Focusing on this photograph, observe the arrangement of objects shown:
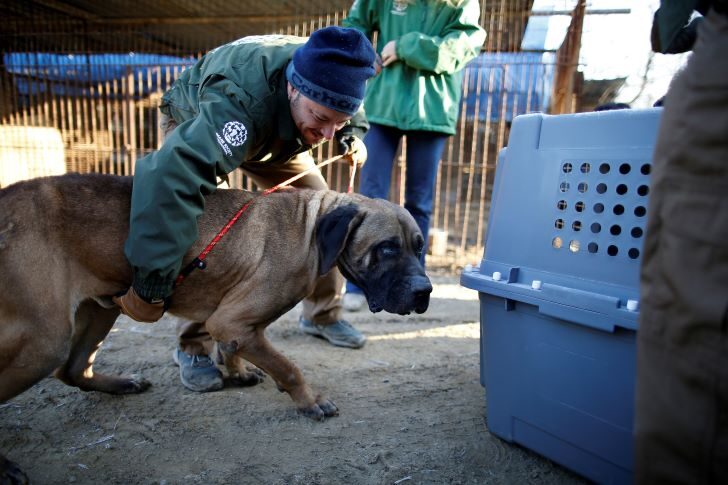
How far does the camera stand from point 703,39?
48.3 inches

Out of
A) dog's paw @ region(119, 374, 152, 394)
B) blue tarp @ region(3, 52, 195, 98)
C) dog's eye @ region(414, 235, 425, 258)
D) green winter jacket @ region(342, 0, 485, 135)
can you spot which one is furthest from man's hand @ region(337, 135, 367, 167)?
blue tarp @ region(3, 52, 195, 98)

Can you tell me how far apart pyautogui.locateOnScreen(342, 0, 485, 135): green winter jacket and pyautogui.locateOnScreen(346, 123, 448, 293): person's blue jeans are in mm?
160

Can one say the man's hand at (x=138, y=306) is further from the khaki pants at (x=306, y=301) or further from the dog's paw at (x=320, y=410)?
the dog's paw at (x=320, y=410)

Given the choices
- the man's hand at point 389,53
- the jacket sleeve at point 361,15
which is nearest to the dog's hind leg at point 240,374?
the man's hand at point 389,53

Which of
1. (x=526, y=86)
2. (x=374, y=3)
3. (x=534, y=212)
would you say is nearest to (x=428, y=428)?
(x=534, y=212)

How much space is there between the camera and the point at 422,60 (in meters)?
4.45

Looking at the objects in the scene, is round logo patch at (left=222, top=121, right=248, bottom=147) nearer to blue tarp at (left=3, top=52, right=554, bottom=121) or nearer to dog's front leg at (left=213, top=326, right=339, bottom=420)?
dog's front leg at (left=213, top=326, right=339, bottom=420)

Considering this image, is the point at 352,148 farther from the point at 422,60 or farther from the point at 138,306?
the point at 138,306

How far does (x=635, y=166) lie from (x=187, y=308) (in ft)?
7.63

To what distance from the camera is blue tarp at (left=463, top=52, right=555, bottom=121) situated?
827cm

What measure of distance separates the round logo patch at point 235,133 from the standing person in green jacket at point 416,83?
2.19 meters

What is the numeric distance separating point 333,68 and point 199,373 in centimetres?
203

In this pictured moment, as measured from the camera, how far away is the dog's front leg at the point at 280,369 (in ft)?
9.18

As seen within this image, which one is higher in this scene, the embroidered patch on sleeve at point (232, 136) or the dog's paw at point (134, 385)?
the embroidered patch on sleeve at point (232, 136)
